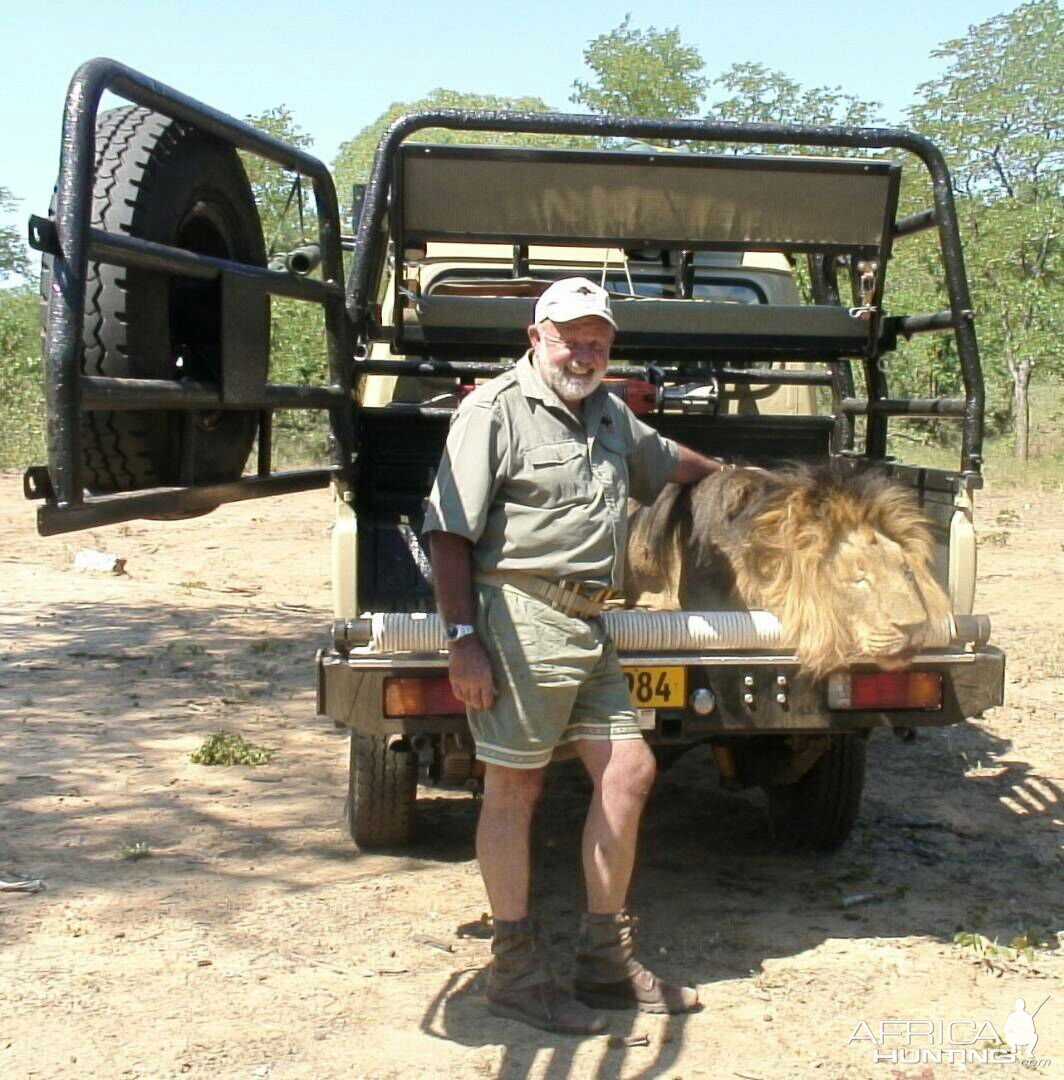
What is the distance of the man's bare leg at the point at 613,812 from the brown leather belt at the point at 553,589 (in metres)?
0.34

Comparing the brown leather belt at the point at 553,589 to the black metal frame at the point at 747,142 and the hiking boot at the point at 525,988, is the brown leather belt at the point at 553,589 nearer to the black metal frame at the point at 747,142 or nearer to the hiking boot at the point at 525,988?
the hiking boot at the point at 525,988

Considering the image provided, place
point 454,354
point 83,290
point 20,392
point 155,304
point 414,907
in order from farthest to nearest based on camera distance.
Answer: point 20,392 → point 454,354 → point 414,907 → point 155,304 → point 83,290

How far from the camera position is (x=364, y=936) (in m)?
3.92

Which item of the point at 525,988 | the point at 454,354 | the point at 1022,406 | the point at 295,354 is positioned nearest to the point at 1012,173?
the point at 1022,406

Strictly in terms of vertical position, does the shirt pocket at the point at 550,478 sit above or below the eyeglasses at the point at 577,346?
below

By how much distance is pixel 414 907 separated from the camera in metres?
4.16

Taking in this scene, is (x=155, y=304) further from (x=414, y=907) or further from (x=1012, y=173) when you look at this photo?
(x=1012, y=173)

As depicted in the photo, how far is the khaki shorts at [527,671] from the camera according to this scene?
3.38 m

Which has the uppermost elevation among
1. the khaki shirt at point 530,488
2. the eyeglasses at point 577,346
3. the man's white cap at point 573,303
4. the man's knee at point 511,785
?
the man's white cap at point 573,303

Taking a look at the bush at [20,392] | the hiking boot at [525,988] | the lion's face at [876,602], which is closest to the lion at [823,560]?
the lion's face at [876,602]

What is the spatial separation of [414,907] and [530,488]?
1.44 m

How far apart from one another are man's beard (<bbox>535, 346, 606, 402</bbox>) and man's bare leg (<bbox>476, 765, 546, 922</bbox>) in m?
0.92

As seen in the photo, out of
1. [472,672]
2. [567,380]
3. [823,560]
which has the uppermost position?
[567,380]

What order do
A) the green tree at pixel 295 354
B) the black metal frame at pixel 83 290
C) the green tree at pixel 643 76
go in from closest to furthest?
the black metal frame at pixel 83 290 → the green tree at pixel 295 354 → the green tree at pixel 643 76
